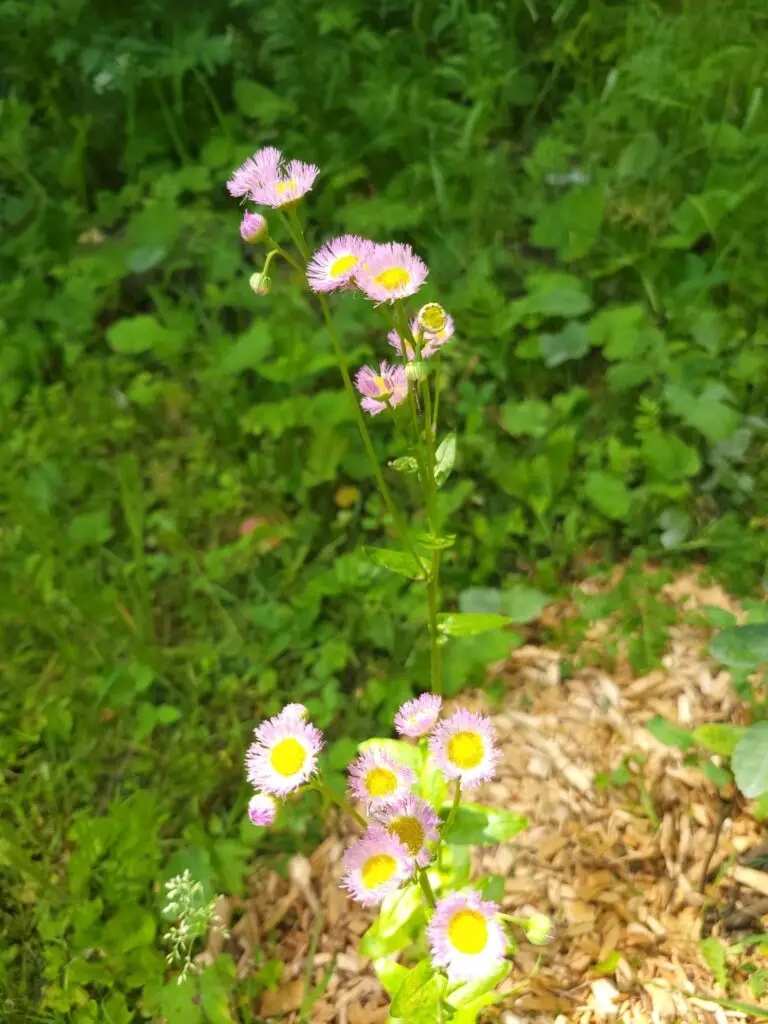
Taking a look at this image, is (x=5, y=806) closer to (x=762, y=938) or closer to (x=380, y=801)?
(x=380, y=801)

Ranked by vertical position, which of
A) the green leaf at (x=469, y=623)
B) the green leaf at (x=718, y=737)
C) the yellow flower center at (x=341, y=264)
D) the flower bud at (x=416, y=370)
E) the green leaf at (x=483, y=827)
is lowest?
the green leaf at (x=718, y=737)

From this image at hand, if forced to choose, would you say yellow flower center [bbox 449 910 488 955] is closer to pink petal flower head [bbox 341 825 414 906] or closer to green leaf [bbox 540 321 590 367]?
pink petal flower head [bbox 341 825 414 906]

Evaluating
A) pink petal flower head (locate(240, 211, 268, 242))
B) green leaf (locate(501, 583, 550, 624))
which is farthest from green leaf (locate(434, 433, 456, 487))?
green leaf (locate(501, 583, 550, 624))

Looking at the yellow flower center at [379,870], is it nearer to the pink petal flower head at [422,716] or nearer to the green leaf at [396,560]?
the pink petal flower head at [422,716]

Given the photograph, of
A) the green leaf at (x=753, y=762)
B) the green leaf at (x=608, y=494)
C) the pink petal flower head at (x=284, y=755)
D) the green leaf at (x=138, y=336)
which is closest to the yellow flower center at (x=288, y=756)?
the pink petal flower head at (x=284, y=755)

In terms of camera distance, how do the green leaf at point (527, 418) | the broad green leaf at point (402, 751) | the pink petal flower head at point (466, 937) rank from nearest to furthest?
1. the pink petal flower head at point (466, 937)
2. the broad green leaf at point (402, 751)
3. the green leaf at point (527, 418)
